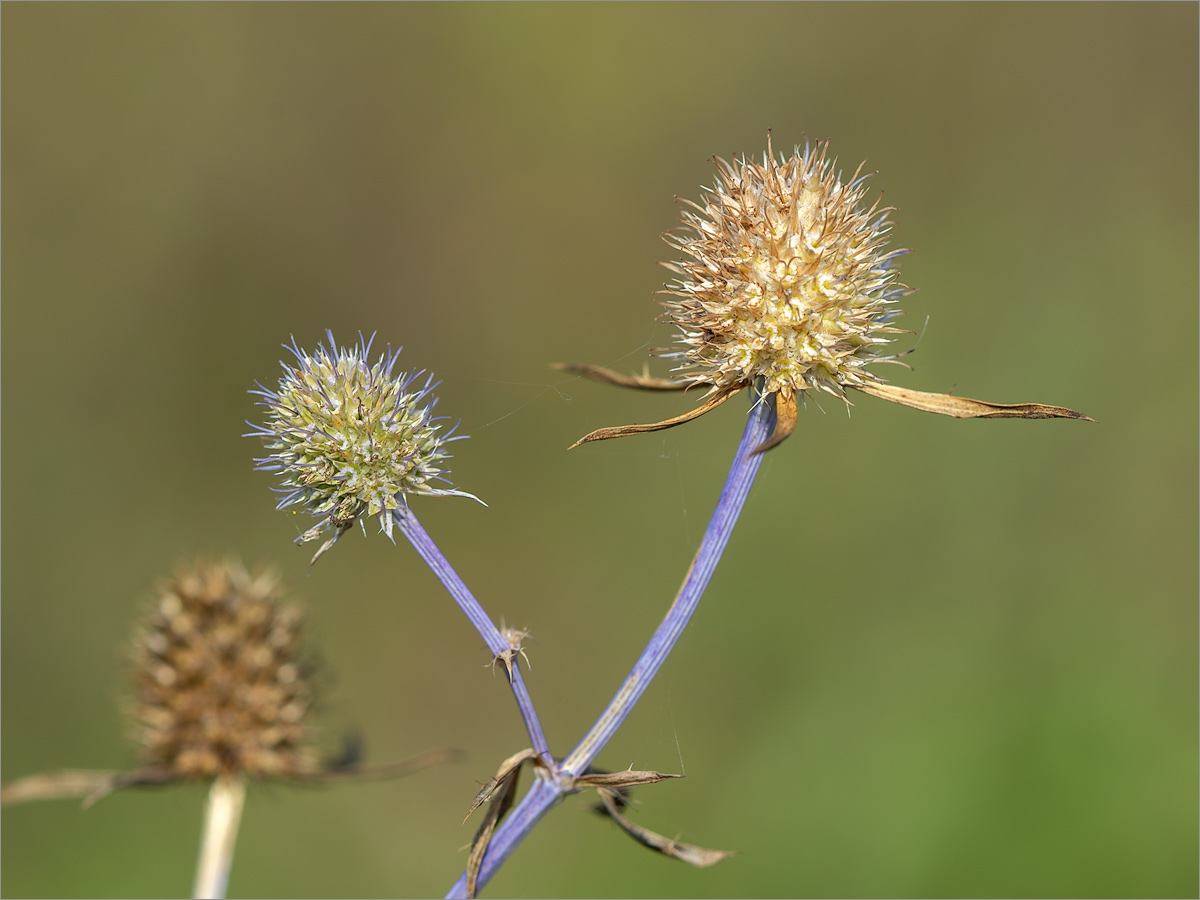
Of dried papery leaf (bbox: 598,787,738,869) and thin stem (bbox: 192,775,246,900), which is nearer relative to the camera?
dried papery leaf (bbox: 598,787,738,869)

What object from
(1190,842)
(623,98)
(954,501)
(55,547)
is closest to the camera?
(1190,842)

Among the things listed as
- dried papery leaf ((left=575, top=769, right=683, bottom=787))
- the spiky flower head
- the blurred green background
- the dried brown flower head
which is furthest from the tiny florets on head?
the blurred green background

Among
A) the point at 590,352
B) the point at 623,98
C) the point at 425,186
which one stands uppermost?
A: the point at 623,98

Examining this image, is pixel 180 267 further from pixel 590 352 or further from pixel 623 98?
pixel 623 98

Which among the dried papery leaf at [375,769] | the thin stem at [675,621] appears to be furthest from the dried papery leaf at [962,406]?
the dried papery leaf at [375,769]

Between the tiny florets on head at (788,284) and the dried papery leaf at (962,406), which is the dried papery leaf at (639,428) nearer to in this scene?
the tiny florets on head at (788,284)

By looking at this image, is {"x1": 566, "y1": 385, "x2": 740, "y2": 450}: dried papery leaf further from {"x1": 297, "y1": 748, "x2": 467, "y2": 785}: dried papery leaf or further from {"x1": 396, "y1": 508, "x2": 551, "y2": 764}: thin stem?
{"x1": 297, "y1": 748, "x2": 467, "y2": 785}: dried papery leaf

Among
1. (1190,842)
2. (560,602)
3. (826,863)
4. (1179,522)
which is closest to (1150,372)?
(1179,522)
